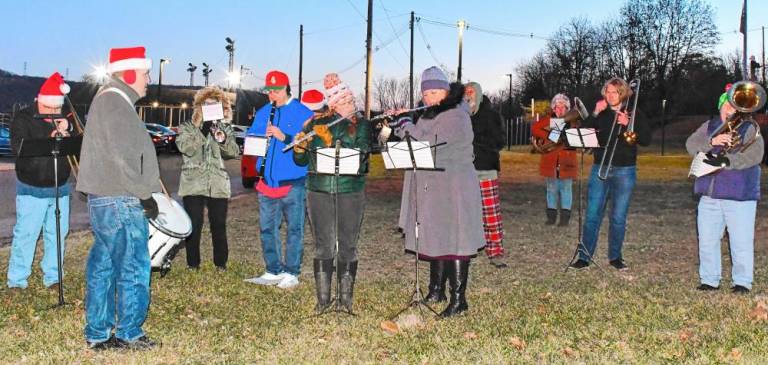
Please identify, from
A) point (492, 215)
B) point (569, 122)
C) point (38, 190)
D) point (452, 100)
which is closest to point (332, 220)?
point (452, 100)

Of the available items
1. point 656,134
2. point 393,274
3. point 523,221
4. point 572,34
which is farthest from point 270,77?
point 572,34

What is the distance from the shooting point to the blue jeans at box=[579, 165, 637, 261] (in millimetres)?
9398

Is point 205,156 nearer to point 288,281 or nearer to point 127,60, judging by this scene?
point 288,281

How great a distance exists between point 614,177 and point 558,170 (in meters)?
3.93

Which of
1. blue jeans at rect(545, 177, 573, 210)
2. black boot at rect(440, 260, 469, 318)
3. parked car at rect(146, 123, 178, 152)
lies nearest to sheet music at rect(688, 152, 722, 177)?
black boot at rect(440, 260, 469, 318)

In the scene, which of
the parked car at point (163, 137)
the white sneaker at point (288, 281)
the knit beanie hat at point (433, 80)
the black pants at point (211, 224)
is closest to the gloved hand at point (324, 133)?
the knit beanie hat at point (433, 80)

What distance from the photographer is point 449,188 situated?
22.6ft

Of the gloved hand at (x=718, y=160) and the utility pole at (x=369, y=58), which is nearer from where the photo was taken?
the gloved hand at (x=718, y=160)

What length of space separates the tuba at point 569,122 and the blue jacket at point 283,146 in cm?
345

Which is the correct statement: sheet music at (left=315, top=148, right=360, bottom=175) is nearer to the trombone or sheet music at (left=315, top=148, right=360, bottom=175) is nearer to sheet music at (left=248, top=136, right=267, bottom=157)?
sheet music at (left=248, top=136, right=267, bottom=157)

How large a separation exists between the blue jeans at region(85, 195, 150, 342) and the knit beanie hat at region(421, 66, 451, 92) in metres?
2.37

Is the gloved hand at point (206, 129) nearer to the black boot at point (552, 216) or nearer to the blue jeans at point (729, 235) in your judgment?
the blue jeans at point (729, 235)

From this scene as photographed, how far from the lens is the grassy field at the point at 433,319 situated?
592 cm

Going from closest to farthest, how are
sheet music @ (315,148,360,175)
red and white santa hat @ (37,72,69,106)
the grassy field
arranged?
the grassy field, sheet music @ (315,148,360,175), red and white santa hat @ (37,72,69,106)
